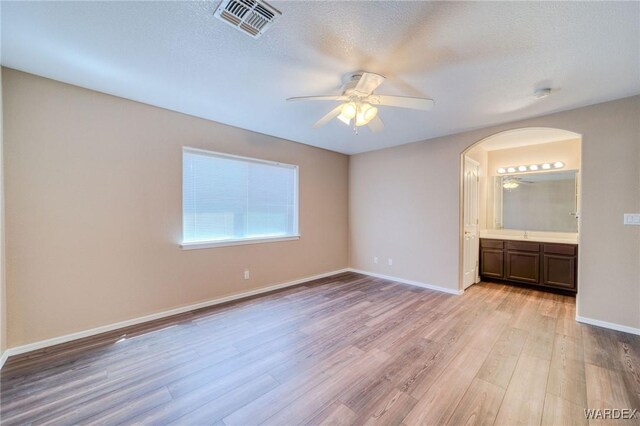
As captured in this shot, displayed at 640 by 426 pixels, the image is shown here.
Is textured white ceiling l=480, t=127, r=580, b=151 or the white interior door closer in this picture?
textured white ceiling l=480, t=127, r=580, b=151

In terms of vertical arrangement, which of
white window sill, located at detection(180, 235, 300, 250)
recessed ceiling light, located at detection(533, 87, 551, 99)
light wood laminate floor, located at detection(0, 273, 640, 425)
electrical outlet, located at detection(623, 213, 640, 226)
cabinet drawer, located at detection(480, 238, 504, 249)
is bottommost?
light wood laminate floor, located at detection(0, 273, 640, 425)

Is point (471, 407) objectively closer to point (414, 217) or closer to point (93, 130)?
point (414, 217)

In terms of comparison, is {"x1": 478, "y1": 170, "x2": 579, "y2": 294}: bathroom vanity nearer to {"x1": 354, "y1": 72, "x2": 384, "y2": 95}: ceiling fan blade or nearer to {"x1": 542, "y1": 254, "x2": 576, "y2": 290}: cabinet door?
{"x1": 542, "y1": 254, "x2": 576, "y2": 290}: cabinet door

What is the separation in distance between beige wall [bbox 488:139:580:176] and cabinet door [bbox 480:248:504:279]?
5.41 feet

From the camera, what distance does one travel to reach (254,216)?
160 inches

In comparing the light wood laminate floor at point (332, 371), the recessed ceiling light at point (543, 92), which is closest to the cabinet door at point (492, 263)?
the light wood laminate floor at point (332, 371)

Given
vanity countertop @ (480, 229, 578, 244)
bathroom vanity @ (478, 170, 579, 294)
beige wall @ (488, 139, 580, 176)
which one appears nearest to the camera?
bathroom vanity @ (478, 170, 579, 294)

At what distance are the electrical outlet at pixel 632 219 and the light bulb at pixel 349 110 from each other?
3.18 metres

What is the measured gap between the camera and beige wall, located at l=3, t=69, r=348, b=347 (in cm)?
234

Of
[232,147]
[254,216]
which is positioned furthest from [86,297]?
[232,147]

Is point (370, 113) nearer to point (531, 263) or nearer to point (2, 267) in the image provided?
point (2, 267)

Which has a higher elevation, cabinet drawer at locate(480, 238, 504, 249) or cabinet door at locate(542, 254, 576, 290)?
cabinet drawer at locate(480, 238, 504, 249)

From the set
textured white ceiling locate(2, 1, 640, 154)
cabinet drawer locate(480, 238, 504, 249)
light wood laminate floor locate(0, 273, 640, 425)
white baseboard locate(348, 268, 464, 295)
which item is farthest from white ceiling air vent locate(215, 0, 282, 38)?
cabinet drawer locate(480, 238, 504, 249)

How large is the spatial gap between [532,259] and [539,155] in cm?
194
